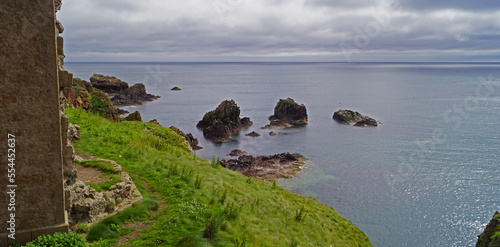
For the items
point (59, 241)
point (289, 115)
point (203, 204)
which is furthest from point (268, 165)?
point (59, 241)

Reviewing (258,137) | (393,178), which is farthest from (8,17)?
(258,137)

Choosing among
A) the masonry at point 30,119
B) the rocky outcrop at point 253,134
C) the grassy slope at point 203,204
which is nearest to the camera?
the masonry at point 30,119

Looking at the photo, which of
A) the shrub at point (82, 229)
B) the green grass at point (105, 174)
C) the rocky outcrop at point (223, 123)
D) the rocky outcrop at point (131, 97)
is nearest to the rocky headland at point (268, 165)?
the rocky outcrop at point (223, 123)

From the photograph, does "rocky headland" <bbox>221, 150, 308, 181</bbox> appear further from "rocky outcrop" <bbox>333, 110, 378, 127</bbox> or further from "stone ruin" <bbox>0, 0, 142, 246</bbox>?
"stone ruin" <bbox>0, 0, 142, 246</bbox>

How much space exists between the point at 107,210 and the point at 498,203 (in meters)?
58.2

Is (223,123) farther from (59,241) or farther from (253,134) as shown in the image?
(59,241)

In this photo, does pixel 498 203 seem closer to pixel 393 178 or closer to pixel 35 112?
pixel 393 178

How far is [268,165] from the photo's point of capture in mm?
65375

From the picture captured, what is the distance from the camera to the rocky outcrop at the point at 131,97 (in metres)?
126

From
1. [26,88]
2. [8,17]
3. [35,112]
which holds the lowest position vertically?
[35,112]

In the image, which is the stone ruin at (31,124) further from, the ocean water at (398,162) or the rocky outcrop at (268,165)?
the rocky outcrop at (268,165)

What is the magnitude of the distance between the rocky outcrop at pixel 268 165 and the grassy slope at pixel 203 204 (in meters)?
35.0

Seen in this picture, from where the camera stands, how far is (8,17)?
30.2 ft

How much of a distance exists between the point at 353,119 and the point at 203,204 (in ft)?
321
